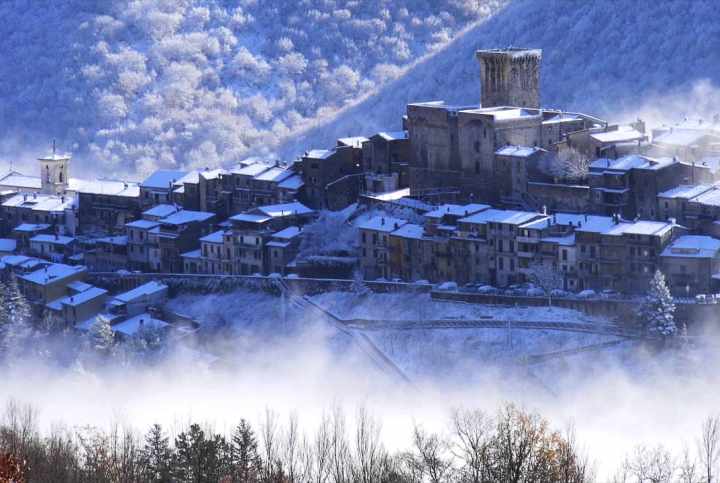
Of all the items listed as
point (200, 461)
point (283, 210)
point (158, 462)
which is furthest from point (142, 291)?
point (200, 461)

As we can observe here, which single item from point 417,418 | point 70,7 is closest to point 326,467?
point 417,418

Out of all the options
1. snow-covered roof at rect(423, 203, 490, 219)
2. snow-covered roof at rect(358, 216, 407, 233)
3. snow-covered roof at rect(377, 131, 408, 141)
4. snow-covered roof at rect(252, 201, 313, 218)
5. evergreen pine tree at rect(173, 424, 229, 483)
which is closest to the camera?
evergreen pine tree at rect(173, 424, 229, 483)

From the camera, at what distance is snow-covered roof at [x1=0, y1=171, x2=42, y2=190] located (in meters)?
97.6

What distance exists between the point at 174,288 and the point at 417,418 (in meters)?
17.7

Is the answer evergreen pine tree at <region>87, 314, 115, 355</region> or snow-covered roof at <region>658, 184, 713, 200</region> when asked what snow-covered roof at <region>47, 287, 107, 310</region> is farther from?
snow-covered roof at <region>658, 184, 713, 200</region>

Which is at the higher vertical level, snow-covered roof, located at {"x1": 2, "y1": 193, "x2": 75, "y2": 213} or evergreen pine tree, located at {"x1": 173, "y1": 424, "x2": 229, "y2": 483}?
snow-covered roof, located at {"x1": 2, "y1": 193, "x2": 75, "y2": 213}

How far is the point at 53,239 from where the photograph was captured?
89.2 metres

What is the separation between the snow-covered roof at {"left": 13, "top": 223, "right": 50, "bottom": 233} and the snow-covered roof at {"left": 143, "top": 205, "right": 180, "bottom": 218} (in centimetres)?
548

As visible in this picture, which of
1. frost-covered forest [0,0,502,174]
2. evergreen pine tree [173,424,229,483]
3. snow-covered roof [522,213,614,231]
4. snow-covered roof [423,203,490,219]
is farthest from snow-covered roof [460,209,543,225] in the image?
frost-covered forest [0,0,502,174]

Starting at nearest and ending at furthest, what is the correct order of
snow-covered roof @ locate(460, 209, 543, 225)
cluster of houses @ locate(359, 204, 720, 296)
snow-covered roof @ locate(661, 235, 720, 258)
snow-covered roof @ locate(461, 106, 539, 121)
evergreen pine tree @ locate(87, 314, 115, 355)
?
snow-covered roof @ locate(661, 235, 720, 258), cluster of houses @ locate(359, 204, 720, 296), snow-covered roof @ locate(460, 209, 543, 225), evergreen pine tree @ locate(87, 314, 115, 355), snow-covered roof @ locate(461, 106, 539, 121)

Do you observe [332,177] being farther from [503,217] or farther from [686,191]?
[686,191]

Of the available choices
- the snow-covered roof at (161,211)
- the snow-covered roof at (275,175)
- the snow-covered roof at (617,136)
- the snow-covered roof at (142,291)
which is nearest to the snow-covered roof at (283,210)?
the snow-covered roof at (275,175)

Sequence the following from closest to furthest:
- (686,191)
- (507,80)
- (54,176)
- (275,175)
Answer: (686,191) → (507,80) → (275,175) → (54,176)

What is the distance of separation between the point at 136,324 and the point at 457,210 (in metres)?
13.1
